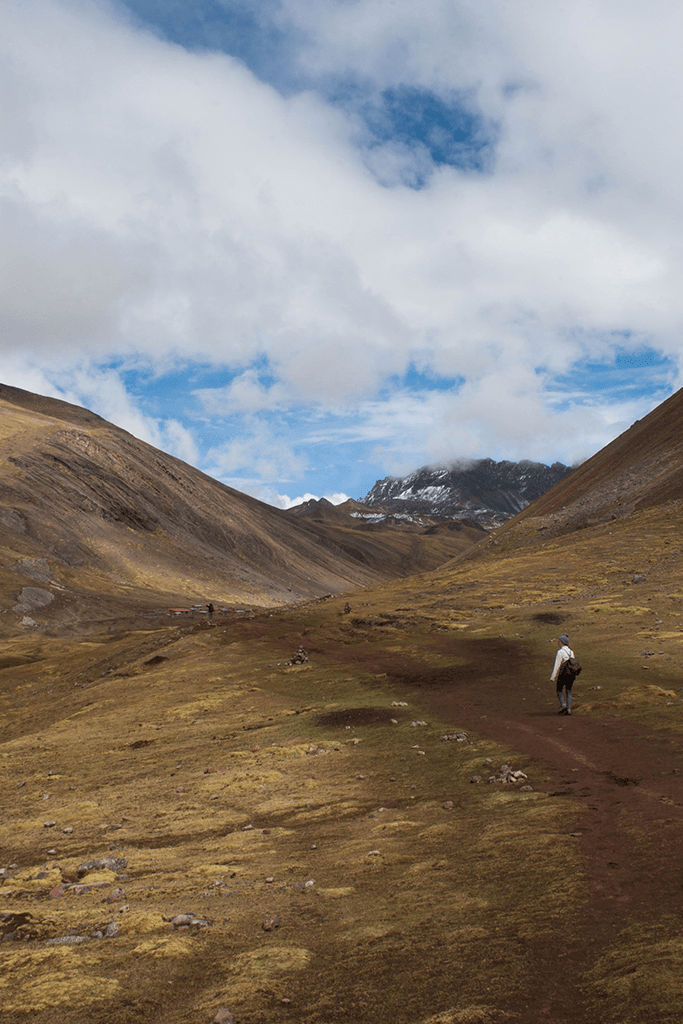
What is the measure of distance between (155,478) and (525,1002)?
7156 inches

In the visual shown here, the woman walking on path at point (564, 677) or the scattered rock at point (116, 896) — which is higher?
the woman walking on path at point (564, 677)

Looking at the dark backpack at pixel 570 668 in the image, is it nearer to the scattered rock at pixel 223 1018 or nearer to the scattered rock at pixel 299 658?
the scattered rock at pixel 223 1018

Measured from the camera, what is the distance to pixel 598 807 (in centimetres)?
1487

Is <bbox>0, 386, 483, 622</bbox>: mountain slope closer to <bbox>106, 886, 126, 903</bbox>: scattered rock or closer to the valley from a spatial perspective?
the valley

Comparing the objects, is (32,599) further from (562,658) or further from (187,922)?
(187,922)

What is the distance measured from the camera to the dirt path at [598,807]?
9.03 m

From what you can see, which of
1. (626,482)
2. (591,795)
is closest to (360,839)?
(591,795)

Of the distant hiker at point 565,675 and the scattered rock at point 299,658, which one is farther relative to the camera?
the scattered rock at point 299,658

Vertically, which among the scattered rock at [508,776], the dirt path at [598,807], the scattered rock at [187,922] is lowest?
the scattered rock at [187,922]

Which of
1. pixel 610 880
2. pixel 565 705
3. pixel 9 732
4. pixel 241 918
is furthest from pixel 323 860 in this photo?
pixel 9 732

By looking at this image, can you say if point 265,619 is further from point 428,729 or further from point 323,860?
point 323,860

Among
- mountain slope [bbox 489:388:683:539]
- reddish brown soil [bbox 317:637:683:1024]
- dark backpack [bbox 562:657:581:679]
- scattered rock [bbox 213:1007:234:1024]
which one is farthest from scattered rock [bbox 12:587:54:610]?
scattered rock [bbox 213:1007:234:1024]

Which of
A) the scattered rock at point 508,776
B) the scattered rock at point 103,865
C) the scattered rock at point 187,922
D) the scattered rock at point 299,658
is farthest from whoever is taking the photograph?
the scattered rock at point 299,658

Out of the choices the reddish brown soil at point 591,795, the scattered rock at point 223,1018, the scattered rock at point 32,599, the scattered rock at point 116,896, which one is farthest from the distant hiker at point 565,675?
the scattered rock at point 32,599
